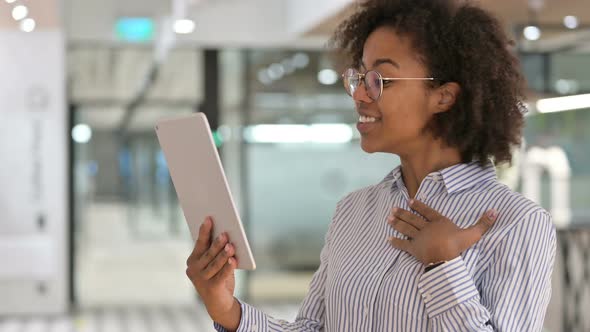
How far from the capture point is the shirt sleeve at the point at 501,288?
1.61 metres

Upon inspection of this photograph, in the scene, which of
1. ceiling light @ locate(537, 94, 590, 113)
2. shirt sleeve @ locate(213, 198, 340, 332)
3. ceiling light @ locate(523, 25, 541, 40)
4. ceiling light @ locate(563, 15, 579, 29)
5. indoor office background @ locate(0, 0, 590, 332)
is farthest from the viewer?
indoor office background @ locate(0, 0, 590, 332)

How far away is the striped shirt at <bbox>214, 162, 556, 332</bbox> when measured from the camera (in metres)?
1.63

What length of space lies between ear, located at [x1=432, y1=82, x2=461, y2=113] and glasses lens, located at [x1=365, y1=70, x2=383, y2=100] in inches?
4.8

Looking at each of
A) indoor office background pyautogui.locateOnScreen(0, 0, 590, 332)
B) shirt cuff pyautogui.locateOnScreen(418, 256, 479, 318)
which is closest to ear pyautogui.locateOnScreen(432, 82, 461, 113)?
shirt cuff pyautogui.locateOnScreen(418, 256, 479, 318)

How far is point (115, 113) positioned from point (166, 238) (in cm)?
209

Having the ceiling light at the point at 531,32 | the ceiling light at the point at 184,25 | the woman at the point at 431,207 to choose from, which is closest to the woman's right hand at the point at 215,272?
the woman at the point at 431,207

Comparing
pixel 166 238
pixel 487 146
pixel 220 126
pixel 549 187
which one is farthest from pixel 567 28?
pixel 487 146

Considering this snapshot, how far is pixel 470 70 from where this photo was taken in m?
1.84

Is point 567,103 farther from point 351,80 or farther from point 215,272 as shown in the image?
point 215,272

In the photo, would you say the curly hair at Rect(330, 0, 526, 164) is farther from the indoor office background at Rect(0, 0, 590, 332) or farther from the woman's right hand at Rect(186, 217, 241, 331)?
the indoor office background at Rect(0, 0, 590, 332)

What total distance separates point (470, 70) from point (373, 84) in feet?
0.65

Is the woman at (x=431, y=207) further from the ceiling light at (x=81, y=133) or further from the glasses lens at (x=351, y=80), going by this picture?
the ceiling light at (x=81, y=133)

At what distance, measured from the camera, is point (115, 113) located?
34.2 feet

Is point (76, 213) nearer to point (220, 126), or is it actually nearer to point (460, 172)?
point (220, 126)
